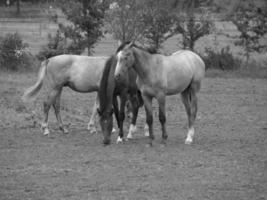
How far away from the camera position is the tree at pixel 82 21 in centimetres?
2480

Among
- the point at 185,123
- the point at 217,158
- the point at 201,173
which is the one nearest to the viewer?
the point at 201,173

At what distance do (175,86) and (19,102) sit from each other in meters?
6.50

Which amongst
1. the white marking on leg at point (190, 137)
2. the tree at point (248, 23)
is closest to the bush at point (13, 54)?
the tree at point (248, 23)

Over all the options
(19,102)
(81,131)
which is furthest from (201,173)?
(19,102)

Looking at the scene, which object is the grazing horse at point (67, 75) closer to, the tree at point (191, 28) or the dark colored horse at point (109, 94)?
the dark colored horse at point (109, 94)

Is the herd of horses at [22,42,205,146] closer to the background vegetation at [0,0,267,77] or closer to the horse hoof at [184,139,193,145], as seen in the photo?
the horse hoof at [184,139,193,145]

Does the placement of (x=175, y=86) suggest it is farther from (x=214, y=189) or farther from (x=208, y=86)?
(x=208, y=86)

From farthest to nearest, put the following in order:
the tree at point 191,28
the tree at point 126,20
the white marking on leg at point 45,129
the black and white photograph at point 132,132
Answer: the tree at point 191,28 < the tree at point 126,20 < the white marking on leg at point 45,129 < the black and white photograph at point 132,132

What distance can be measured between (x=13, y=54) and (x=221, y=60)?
26.5ft

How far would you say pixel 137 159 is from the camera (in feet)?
33.0

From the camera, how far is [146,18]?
2556cm

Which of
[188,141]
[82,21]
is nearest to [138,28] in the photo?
[82,21]

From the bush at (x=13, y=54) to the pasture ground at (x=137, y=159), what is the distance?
26.4ft

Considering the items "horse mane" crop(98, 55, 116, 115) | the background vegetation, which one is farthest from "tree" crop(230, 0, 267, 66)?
"horse mane" crop(98, 55, 116, 115)
